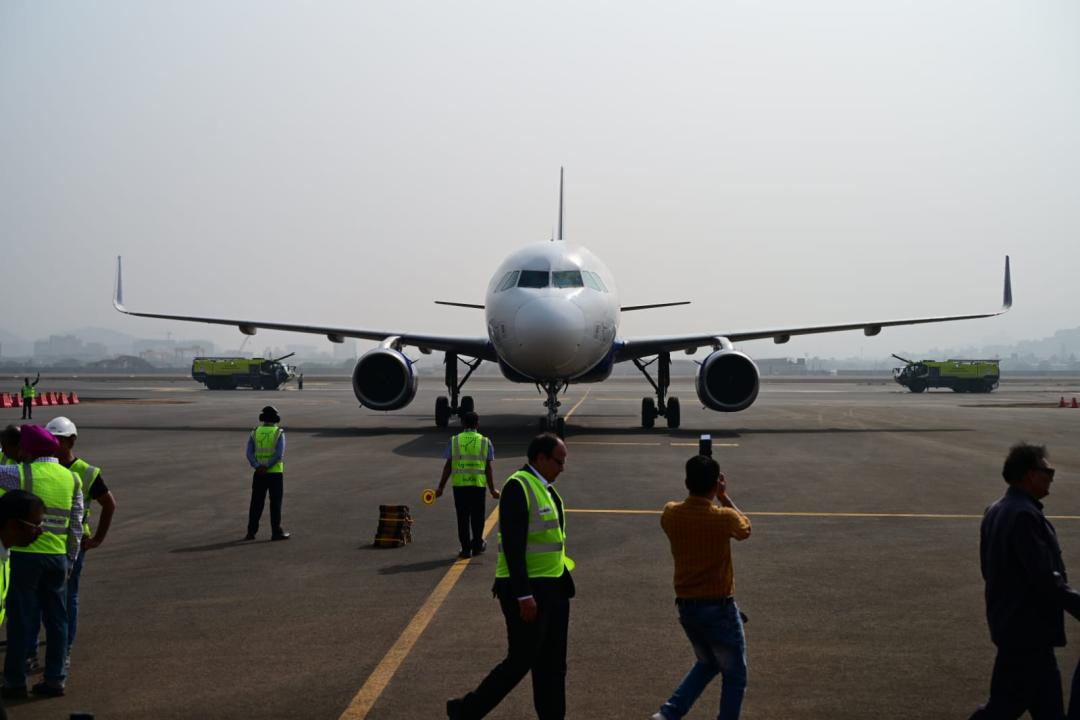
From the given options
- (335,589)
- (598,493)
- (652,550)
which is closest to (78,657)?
(335,589)

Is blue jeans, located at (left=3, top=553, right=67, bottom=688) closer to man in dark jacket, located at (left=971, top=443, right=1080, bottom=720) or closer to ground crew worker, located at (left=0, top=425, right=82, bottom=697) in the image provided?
ground crew worker, located at (left=0, top=425, right=82, bottom=697)

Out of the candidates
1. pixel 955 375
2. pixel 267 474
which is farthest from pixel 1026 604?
pixel 955 375

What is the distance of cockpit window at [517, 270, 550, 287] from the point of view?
2281 cm

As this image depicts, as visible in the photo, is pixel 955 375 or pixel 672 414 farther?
pixel 955 375

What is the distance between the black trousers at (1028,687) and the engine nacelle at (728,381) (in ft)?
66.9

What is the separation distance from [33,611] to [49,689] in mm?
504

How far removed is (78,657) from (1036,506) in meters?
6.23

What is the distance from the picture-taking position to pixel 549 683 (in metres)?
5.36

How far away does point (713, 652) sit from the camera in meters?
5.38

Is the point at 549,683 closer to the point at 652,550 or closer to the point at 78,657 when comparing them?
the point at 78,657

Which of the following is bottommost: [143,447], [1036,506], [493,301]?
[143,447]

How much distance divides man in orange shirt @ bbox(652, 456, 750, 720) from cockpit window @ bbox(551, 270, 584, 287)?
57.7 ft

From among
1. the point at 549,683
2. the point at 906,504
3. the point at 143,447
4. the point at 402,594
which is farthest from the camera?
the point at 143,447

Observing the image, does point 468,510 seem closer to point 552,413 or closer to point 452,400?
point 552,413
